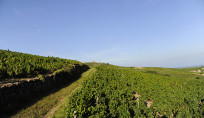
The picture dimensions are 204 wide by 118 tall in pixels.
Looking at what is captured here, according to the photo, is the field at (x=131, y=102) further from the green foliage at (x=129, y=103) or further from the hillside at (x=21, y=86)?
the hillside at (x=21, y=86)

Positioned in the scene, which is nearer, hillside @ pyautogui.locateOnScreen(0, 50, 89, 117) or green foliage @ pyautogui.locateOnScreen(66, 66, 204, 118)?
green foliage @ pyautogui.locateOnScreen(66, 66, 204, 118)

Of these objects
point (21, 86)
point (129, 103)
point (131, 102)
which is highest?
point (21, 86)

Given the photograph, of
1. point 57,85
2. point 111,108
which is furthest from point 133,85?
point 57,85

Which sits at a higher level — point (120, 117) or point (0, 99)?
point (0, 99)

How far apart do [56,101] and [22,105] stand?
2952 millimetres

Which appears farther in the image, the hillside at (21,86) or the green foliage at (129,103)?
the hillside at (21,86)

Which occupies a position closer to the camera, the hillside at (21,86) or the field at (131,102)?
the field at (131,102)

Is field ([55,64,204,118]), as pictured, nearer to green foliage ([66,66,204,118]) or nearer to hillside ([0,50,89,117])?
Answer: green foliage ([66,66,204,118])

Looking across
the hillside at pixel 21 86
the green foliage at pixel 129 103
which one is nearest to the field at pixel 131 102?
the green foliage at pixel 129 103

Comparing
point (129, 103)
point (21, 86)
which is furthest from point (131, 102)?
point (21, 86)

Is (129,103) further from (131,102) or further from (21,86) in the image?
(21,86)

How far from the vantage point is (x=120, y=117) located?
6.85 metres

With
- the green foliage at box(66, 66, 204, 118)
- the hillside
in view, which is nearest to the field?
the green foliage at box(66, 66, 204, 118)

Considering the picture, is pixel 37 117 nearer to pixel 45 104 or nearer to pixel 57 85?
pixel 45 104
